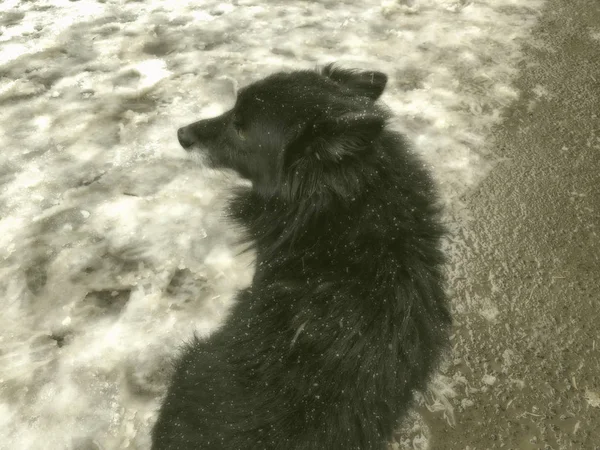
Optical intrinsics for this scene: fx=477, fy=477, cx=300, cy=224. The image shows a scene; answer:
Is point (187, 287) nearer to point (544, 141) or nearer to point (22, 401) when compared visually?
point (22, 401)

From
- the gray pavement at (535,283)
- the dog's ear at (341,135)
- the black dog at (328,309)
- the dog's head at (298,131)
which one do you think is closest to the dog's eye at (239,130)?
the dog's head at (298,131)

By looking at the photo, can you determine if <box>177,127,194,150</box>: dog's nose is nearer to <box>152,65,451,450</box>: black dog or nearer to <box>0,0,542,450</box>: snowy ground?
<box>0,0,542,450</box>: snowy ground

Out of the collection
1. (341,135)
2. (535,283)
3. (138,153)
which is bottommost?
(535,283)

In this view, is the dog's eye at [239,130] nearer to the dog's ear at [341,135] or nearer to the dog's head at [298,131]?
the dog's head at [298,131]

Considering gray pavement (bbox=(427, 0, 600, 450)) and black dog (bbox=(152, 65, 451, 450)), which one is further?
gray pavement (bbox=(427, 0, 600, 450))

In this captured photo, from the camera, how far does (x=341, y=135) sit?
5.34ft

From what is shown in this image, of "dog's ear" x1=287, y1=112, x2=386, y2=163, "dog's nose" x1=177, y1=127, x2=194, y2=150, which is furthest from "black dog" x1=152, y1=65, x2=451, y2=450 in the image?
"dog's nose" x1=177, y1=127, x2=194, y2=150

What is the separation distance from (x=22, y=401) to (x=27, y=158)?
1728 mm

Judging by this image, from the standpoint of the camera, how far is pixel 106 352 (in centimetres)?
242

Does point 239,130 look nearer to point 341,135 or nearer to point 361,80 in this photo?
point 361,80

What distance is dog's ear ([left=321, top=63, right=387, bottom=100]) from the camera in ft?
7.58

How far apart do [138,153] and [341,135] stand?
83.2 inches

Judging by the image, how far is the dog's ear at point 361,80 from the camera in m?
2.31

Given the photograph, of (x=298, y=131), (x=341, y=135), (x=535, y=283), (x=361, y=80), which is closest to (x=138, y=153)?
(x=361, y=80)
